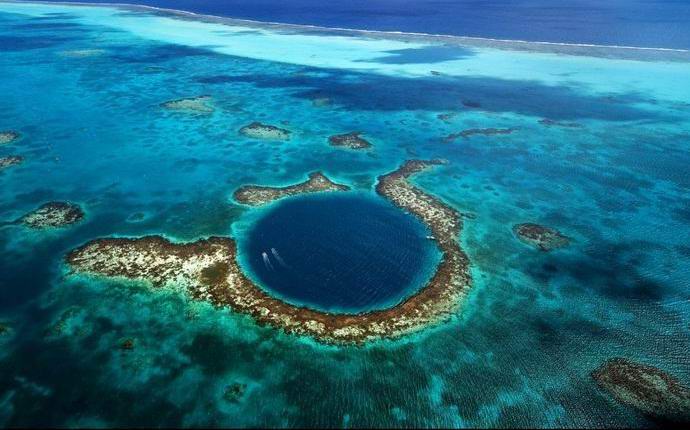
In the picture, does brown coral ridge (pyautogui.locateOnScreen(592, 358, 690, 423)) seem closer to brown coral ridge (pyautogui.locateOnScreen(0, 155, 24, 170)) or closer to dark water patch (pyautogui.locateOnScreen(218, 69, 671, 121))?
dark water patch (pyautogui.locateOnScreen(218, 69, 671, 121))

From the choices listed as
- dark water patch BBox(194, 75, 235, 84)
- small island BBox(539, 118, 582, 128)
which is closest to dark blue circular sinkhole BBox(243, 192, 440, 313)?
small island BBox(539, 118, 582, 128)

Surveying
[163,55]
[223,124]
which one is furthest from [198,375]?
[163,55]

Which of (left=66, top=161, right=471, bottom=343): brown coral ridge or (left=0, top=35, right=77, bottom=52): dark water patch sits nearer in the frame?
(left=66, top=161, right=471, bottom=343): brown coral ridge

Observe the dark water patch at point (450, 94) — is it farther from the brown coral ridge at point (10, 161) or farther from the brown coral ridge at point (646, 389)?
the brown coral ridge at point (646, 389)

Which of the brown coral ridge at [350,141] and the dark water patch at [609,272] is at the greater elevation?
the dark water patch at [609,272]

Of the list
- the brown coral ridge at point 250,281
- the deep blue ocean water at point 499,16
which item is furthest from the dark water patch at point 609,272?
the deep blue ocean water at point 499,16
